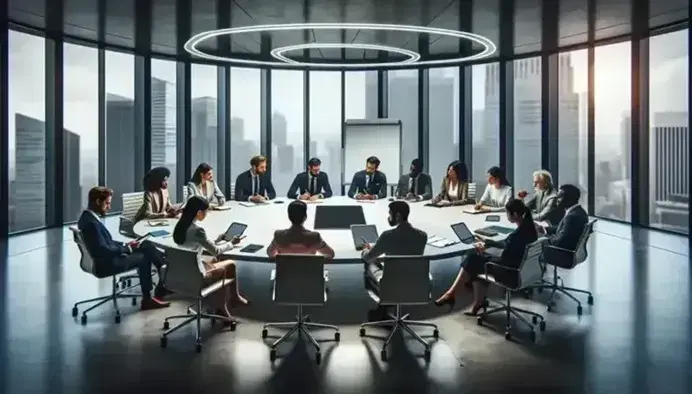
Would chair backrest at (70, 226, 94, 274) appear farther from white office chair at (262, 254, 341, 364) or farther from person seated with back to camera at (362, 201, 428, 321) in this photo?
person seated with back to camera at (362, 201, 428, 321)

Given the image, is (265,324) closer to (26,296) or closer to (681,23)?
(26,296)

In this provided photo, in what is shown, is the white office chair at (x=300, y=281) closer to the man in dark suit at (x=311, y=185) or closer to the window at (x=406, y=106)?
the man in dark suit at (x=311, y=185)

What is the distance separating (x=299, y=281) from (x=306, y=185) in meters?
4.75

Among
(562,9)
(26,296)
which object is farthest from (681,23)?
(26,296)

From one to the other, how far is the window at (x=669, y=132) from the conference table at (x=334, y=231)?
435 centimetres

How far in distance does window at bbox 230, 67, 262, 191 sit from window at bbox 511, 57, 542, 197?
529 centimetres

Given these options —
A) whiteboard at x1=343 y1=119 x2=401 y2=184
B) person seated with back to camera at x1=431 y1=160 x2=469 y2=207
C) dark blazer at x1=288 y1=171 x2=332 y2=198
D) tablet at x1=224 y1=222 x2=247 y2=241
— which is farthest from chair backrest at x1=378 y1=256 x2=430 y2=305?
whiteboard at x1=343 y1=119 x2=401 y2=184

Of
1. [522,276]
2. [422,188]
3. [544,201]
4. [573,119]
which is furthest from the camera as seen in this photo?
[573,119]

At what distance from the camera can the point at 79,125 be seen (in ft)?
36.7

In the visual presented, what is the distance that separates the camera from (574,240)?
5855 millimetres

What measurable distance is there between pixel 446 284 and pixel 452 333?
179 cm

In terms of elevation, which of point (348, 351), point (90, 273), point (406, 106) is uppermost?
point (406, 106)

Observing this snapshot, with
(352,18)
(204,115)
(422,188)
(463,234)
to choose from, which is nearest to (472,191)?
(422,188)

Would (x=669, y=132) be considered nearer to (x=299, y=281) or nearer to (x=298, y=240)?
(x=298, y=240)
